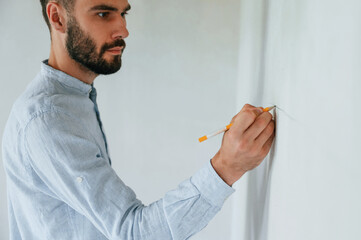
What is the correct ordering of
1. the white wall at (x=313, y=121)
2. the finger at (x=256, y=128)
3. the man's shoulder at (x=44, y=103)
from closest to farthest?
the white wall at (x=313, y=121)
the finger at (x=256, y=128)
the man's shoulder at (x=44, y=103)

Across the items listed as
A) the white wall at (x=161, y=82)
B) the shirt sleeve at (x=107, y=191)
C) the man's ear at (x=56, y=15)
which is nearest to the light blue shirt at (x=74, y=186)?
the shirt sleeve at (x=107, y=191)

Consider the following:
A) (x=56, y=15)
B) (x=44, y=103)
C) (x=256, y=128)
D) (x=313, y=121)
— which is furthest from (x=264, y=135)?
(x=56, y=15)

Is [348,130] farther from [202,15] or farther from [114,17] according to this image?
[202,15]

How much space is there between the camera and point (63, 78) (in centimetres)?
100

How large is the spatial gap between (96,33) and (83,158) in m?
0.33

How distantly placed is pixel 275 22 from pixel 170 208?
1.29 ft

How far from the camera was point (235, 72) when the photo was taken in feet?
5.25

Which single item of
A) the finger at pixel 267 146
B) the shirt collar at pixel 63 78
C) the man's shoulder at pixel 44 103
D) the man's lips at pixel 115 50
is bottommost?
the finger at pixel 267 146

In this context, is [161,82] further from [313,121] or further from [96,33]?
[313,121]

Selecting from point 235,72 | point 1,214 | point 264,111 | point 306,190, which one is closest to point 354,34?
point 306,190

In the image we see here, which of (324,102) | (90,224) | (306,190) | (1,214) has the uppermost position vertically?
(324,102)

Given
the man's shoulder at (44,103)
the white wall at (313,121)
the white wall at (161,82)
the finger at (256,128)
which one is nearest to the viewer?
the white wall at (313,121)

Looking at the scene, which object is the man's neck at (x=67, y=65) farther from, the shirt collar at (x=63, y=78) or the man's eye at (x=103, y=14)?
the man's eye at (x=103, y=14)

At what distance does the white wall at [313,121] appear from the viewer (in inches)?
12.1
